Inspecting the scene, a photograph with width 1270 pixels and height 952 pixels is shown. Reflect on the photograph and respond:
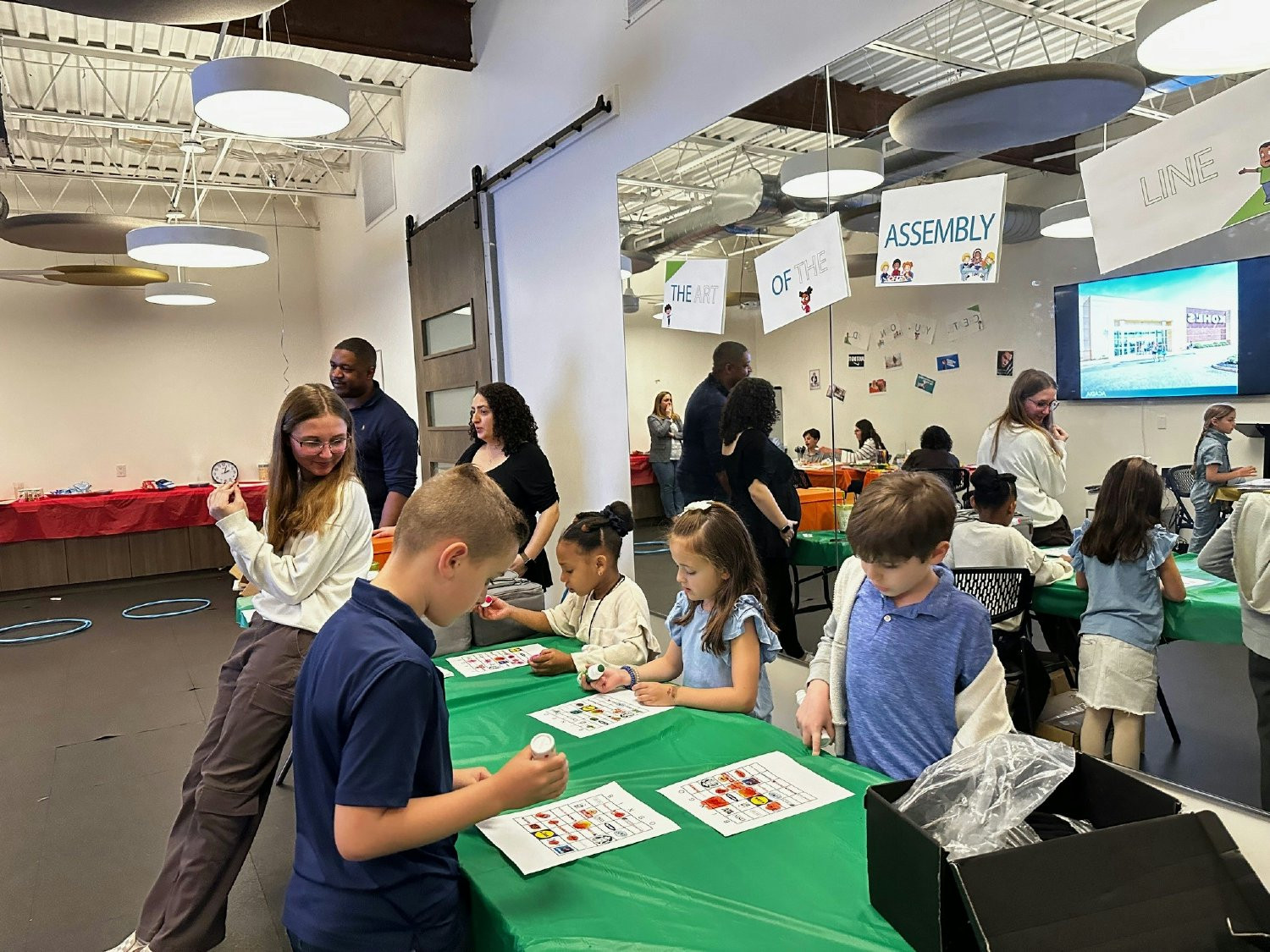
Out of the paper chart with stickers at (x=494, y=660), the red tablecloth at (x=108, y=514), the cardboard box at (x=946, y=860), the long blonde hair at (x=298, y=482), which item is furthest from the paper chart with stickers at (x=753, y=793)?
the red tablecloth at (x=108, y=514)

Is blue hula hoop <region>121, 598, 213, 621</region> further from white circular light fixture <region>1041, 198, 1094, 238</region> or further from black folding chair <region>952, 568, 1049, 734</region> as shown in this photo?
white circular light fixture <region>1041, 198, 1094, 238</region>

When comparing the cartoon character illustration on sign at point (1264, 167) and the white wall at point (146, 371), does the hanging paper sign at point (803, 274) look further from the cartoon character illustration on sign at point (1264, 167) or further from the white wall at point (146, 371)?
the white wall at point (146, 371)

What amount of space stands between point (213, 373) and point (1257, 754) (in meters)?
9.61

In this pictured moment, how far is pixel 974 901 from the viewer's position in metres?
0.93

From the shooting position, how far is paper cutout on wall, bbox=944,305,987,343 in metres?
2.25

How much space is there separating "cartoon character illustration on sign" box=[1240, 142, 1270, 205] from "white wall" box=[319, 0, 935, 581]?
3.13 ft

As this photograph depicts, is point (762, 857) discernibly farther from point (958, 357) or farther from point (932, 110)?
point (932, 110)

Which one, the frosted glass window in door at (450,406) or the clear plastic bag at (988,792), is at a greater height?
the frosted glass window in door at (450,406)

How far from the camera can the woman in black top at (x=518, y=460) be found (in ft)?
11.4

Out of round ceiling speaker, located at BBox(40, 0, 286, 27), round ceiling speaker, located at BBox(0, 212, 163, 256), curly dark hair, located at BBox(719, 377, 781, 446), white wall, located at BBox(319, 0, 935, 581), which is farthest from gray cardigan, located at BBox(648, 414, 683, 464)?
round ceiling speaker, located at BBox(0, 212, 163, 256)

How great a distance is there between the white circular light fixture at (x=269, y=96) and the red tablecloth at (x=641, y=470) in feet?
6.01

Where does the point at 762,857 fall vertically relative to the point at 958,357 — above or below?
below

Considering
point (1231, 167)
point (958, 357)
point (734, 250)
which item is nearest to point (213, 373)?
point (734, 250)

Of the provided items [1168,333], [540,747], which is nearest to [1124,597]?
[1168,333]
